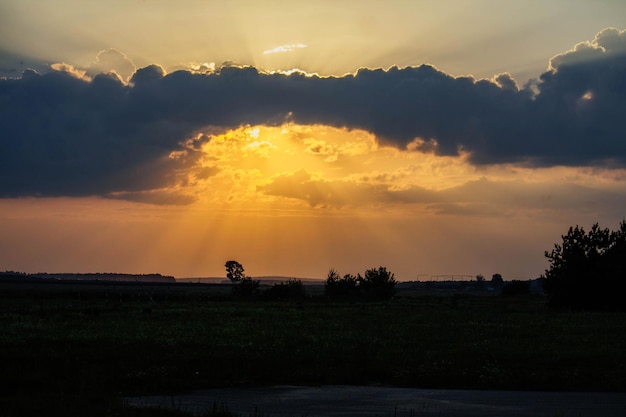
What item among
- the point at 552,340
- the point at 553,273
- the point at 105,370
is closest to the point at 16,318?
the point at 105,370

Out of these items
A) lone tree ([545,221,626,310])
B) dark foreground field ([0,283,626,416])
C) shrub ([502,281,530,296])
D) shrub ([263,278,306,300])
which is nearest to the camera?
dark foreground field ([0,283,626,416])

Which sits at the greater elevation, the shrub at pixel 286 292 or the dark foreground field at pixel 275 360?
the shrub at pixel 286 292

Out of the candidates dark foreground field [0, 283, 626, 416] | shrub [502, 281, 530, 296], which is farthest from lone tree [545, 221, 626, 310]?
shrub [502, 281, 530, 296]

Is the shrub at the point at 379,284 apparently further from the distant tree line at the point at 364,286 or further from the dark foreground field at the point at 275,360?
the dark foreground field at the point at 275,360

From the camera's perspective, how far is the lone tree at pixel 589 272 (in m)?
97.5

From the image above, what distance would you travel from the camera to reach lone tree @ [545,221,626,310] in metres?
97.5

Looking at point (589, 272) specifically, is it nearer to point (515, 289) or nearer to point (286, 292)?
point (286, 292)

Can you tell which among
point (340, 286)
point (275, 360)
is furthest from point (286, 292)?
point (275, 360)

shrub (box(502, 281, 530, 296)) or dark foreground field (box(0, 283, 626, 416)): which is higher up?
shrub (box(502, 281, 530, 296))

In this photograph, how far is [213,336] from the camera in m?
49.7

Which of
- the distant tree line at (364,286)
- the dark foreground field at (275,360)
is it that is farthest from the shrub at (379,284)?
the dark foreground field at (275,360)

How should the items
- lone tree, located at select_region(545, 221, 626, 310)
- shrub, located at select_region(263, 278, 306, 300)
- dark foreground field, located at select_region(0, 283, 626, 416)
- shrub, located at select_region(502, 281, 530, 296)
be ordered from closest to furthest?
dark foreground field, located at select_region(0, 283, 626, 416) < lone tree, located at select_region(545, 221, 626, 310) < shrub, located at select_region(263, 278, 306, 300) < shrub, located at select_region(502, 281, 530, 296)

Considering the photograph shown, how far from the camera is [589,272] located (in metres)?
99.2

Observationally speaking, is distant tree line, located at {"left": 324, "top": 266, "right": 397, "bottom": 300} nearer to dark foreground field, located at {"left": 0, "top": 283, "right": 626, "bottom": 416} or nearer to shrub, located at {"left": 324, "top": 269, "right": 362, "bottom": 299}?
shrub, located at {"left": 324, "top": 269, "right": 362, "bottom": 299}
